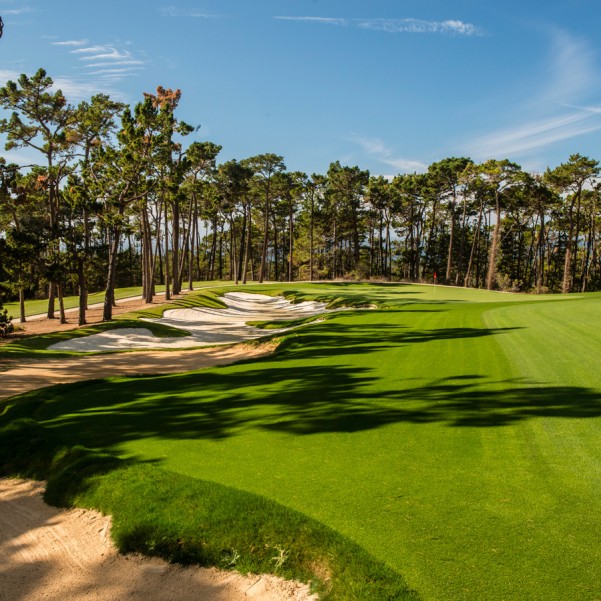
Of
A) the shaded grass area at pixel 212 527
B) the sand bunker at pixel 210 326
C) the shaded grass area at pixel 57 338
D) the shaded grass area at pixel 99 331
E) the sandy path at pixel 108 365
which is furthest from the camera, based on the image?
the sand bunker at pixel 210 326

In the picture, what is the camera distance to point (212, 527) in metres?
4.84

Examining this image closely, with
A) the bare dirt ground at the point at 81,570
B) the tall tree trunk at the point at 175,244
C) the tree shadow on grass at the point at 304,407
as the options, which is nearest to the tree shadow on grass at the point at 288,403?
the tree shadow on grass at the point at 304,407

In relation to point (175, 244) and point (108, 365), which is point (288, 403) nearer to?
point (108, 365)

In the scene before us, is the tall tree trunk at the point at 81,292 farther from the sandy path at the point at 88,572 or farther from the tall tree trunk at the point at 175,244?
the sandy path at the point at 88,572

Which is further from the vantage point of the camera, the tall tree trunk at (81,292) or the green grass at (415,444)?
Result: the tall tree trunk at (81,292)

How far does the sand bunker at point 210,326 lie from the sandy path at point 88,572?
1801cm

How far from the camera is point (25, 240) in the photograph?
22953 millimetres

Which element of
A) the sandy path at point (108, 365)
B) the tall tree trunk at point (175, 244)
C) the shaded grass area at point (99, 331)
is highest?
the tall tree trunk at point (175, 244)

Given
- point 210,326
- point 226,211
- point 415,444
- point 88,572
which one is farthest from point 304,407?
point 226,211

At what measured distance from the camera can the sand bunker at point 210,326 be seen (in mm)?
23500

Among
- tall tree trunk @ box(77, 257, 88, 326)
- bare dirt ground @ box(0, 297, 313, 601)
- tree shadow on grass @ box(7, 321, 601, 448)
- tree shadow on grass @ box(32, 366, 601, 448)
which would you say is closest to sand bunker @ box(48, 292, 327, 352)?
→ tall tree trunk @ box(77, 257, 88, 326)

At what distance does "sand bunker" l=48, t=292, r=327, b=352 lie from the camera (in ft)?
77.1

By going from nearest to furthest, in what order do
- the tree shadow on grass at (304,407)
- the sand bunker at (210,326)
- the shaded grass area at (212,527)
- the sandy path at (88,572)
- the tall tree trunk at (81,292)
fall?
the shaded grass area at (212,527), the sandy path at (88,572), the tree shadow on grass at (304,407), the sand bunker at (210,326), the tall tree trunk at (81,292)

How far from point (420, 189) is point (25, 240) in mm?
57990
